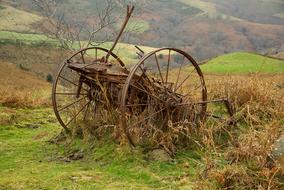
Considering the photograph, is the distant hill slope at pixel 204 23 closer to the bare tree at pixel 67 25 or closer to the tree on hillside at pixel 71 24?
the tree on hillside at pixel 71 24

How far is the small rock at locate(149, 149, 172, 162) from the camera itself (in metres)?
7.65

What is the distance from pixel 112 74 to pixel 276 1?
175394 mm

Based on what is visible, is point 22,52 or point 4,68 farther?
point 22,52

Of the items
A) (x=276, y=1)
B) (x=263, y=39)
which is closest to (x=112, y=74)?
(x=263, y=39)

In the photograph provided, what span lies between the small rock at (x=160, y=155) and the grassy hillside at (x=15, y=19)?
58.6 meters

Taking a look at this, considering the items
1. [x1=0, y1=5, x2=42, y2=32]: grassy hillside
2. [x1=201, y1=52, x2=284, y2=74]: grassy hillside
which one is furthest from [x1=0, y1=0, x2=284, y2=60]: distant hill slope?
[x1=201, y1=52, x2=284, y2=74]: grassy hillside

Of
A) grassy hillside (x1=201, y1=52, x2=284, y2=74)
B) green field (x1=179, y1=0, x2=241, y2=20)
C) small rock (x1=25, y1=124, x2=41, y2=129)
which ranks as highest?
green field (x1=179, y1=0, x2=241, y2=20)

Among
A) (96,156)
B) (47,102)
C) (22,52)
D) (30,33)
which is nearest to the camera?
(96,156)

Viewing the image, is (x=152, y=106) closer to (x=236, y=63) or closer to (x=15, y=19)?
(x=236, y=63)

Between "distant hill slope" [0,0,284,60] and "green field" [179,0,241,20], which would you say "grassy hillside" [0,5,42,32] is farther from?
"green field" [179,0,241,20]

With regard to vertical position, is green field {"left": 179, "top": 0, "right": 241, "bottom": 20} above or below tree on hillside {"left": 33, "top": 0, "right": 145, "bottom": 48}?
above

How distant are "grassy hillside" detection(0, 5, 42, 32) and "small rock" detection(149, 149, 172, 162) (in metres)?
58.6

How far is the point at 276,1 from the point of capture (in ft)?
566

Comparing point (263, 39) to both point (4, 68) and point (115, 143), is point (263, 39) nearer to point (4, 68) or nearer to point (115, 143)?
point (4, 68)
